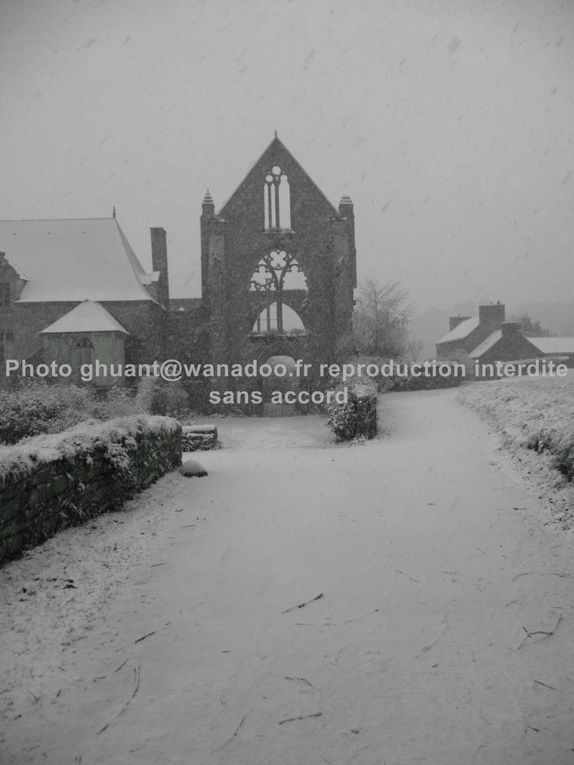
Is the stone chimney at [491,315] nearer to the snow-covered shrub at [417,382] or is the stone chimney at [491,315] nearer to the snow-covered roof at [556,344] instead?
the snow-covered roof at [556,344]

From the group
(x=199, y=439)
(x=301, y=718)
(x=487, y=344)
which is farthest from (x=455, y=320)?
(x=301, y=718)

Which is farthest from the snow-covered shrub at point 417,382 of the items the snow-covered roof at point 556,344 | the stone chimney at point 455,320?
the stone chimney at point 455,320

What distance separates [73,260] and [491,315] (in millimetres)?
39136

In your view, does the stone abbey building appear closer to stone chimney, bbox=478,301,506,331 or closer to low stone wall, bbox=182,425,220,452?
low stone wall, bbox=182,425,220,452

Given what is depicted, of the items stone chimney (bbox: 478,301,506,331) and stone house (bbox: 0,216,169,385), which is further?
stone chimney (bbox: 478,301,506,331)

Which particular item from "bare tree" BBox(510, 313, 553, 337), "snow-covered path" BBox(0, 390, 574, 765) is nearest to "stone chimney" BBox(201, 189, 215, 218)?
"snow-covered path" BBox(0, 390, 574, 765)

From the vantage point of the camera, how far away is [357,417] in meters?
16.6

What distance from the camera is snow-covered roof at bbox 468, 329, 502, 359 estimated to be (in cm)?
4866

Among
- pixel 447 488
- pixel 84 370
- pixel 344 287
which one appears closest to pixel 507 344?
pixel 344 287

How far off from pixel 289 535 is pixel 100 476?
2657 millimetres

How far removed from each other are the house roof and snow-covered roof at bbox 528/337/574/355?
143 ft

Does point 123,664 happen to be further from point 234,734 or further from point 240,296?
point 240,296

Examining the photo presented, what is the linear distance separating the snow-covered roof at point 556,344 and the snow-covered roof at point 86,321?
149 ft

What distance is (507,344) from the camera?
1917 inches
